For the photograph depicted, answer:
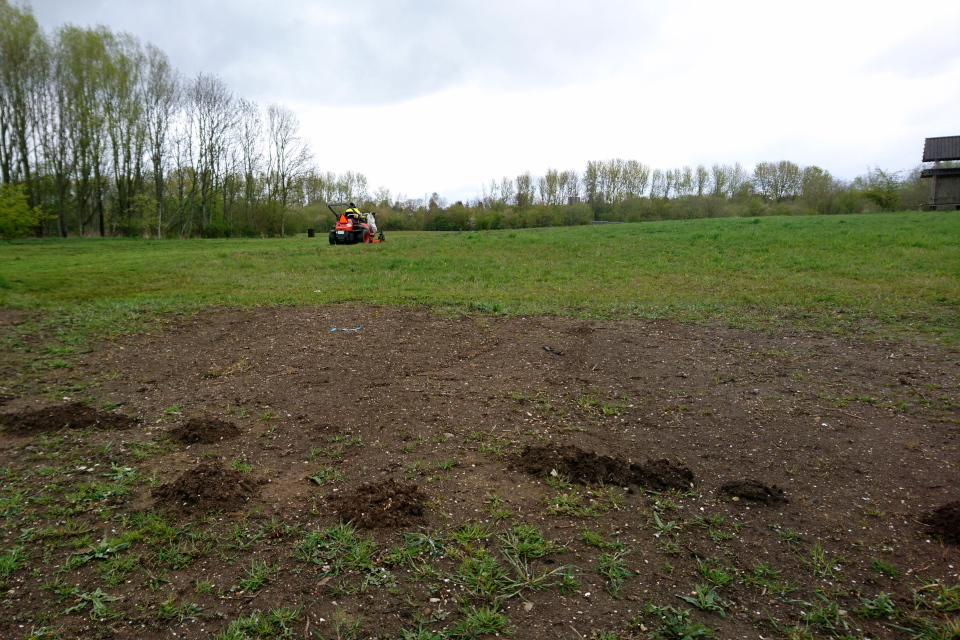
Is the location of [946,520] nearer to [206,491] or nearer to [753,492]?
[753,492]

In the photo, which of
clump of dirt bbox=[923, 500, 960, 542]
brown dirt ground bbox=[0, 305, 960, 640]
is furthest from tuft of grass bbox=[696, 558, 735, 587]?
clump of dirt bbox=[923, 500, 960, 542]

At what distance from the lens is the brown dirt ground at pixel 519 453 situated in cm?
258

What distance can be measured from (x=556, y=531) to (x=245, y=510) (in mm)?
1917

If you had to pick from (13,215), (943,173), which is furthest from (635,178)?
(13,215)

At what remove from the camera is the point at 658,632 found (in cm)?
237

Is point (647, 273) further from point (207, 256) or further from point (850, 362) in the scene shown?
point (207, 256)

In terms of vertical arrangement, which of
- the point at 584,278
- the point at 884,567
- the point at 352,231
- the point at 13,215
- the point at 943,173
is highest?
the point at 943,173

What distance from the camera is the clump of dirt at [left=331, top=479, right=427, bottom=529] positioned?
124 inches

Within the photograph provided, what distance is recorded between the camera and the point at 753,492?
3404mm

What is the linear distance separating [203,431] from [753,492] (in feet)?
13.6

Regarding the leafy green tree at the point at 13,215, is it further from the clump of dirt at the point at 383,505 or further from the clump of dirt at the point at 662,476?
the clump of dirt at the point at 662,476

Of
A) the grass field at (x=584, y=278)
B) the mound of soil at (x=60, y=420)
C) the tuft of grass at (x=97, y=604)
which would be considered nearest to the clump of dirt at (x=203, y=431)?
the mound of soil at (x=60, y=420)

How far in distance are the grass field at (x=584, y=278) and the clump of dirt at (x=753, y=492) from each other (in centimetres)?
497

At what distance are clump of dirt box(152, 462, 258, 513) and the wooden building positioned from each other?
4278 cm
